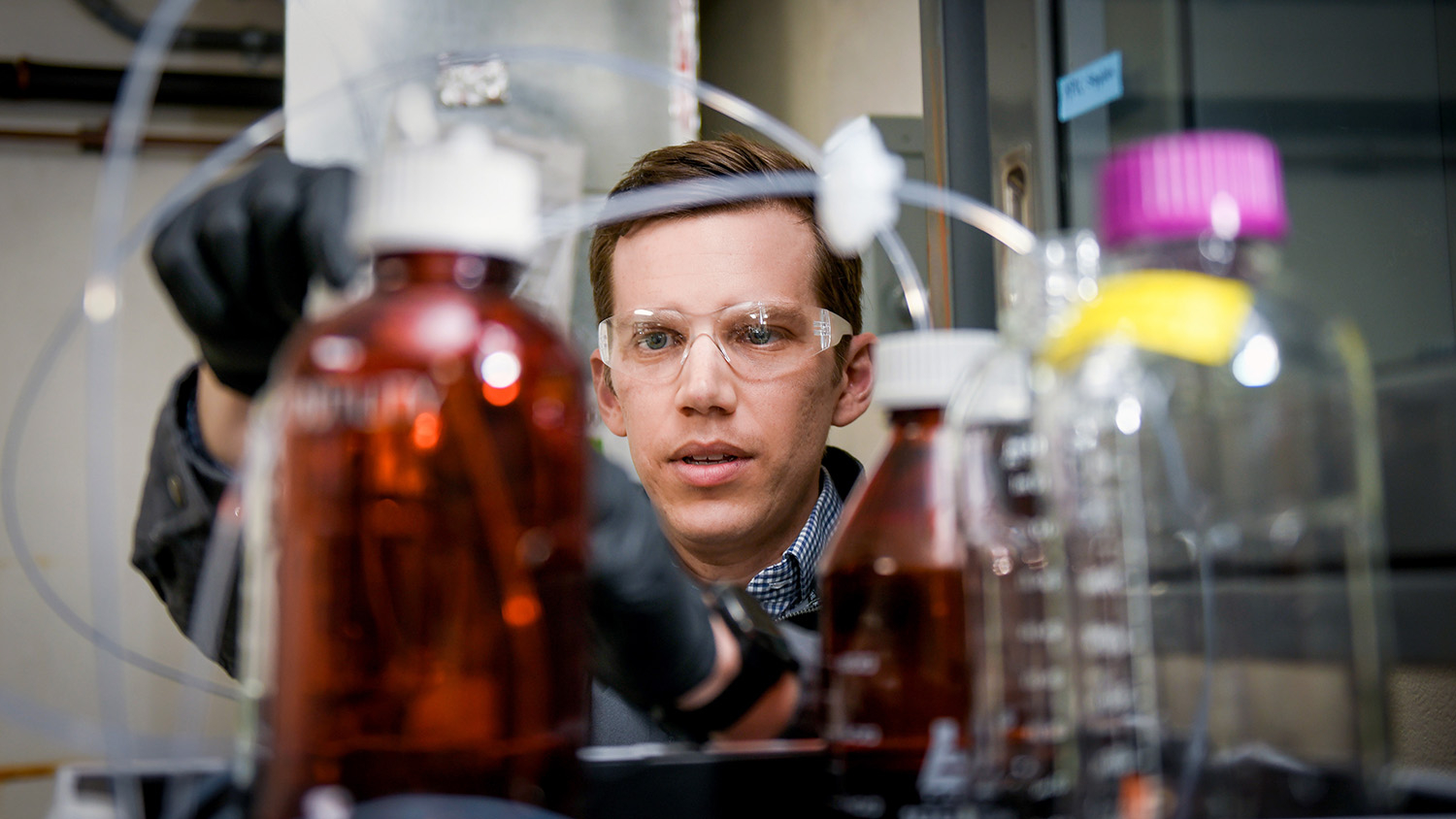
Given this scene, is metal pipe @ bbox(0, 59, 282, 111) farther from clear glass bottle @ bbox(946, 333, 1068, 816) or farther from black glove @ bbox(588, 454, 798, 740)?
clear glass bottle @ bbox(946, 333, 1068, 816)

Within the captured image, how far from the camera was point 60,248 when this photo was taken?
3027 mm

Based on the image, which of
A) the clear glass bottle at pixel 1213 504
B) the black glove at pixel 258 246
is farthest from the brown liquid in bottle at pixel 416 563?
the clear glass bottle at pixel 1213 504

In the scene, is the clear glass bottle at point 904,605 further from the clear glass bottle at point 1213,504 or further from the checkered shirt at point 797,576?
the checkered shirt at point 797,576

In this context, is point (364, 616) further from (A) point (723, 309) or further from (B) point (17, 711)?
(A) point (723, 309)

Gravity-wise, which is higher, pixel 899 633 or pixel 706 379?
pixel 706 379

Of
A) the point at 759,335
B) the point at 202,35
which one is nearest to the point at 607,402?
the point at 759,335

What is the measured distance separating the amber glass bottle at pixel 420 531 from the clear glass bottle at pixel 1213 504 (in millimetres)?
256

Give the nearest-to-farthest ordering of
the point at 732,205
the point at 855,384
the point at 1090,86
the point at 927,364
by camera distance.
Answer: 1. the point at 927,364
2. the point at 1090,86
3. the point at 732,205
4. the point at 855,384

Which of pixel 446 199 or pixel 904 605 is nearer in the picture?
pixel 446 199

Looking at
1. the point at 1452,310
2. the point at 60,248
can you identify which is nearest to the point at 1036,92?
the point at 1452,310

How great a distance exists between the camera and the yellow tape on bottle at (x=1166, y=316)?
0.48 m

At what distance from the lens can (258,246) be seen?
1.72ft

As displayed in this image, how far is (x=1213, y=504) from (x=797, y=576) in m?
0.96

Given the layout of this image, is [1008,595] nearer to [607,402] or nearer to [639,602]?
[639,602]
